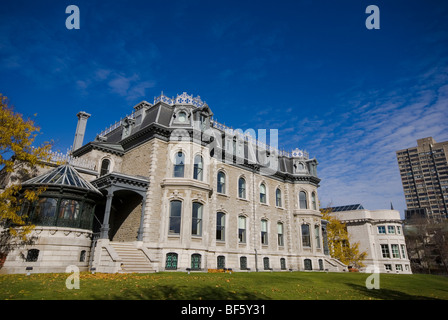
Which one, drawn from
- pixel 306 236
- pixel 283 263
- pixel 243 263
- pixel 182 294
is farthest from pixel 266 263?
pixel 182 294

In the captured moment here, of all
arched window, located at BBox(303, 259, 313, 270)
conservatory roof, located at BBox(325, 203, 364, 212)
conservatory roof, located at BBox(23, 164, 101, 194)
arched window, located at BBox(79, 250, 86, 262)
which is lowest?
arched window, located at BBox(303, 259, 313, 270)

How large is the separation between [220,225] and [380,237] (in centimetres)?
3623

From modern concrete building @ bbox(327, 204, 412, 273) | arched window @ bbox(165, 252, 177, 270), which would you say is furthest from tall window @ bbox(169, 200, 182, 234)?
modern concrete building @ bbox(327, 204, 412, 273)

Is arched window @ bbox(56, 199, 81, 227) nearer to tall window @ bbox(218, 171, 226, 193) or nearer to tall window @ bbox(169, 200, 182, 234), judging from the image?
tall window @ bbox(169, 200, 182, 234)

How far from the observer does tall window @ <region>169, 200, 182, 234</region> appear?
20575 millimetres

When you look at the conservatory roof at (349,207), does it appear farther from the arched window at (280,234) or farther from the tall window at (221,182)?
the tall window at (221,182)

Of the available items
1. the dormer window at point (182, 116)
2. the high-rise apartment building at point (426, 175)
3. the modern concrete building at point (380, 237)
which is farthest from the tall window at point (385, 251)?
the high-rise apartment building at point (426, 175)

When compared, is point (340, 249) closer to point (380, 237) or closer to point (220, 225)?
point (380, 237)

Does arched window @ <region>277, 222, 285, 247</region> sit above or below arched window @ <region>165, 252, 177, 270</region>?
above

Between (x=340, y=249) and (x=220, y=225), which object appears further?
(x=340, y=249)

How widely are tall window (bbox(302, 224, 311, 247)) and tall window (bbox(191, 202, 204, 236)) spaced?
14.1m

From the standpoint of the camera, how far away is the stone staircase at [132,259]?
16484mm

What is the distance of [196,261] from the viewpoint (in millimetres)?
20609
